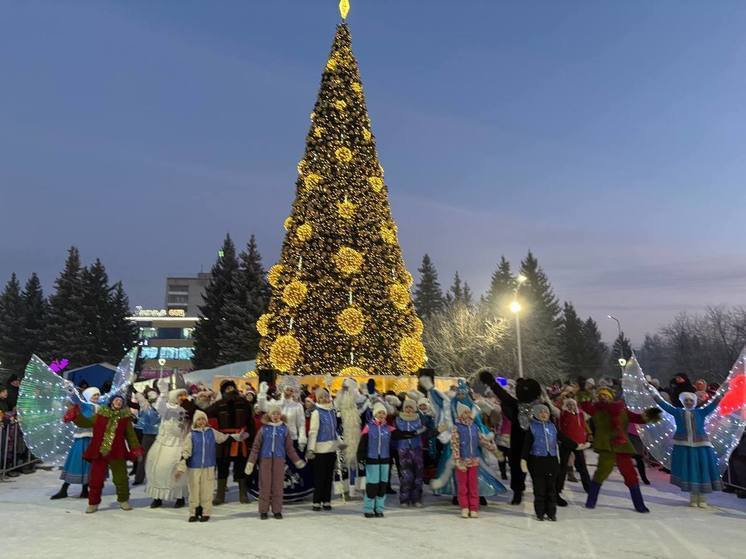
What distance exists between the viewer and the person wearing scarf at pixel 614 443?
328 inches

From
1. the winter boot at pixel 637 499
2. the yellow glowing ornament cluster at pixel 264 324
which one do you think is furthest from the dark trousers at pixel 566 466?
the yellow glowing ornament cluster at pixel 264 324

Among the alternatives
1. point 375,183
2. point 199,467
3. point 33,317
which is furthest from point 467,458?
point 33,317

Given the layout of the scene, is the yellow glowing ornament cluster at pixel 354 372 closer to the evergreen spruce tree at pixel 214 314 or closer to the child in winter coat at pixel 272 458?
the child in winter coat at pixel 272 458

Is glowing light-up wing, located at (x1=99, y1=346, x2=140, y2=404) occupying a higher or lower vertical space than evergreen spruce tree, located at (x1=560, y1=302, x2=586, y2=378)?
lower

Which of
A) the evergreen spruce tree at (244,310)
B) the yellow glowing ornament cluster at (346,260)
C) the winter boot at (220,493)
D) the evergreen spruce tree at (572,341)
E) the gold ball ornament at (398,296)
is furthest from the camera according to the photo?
the evergreen spruce tree at (572,341)

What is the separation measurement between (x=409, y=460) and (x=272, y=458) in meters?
2.25

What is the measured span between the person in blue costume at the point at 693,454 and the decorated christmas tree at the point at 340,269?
40.0 ft

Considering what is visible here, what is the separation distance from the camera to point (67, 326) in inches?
1885

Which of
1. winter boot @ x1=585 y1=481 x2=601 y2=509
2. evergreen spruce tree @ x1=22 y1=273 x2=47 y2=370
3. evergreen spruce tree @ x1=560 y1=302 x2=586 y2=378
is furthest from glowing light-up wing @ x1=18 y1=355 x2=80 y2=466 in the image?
evergreen spruce tree @ x1=560 y1=302 x2=586 y2=378

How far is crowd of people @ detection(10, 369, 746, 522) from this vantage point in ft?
26.1

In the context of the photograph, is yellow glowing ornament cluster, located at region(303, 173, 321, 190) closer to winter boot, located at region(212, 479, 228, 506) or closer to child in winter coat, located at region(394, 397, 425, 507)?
child in winter coat, located at region(394, 397, 425, 507)

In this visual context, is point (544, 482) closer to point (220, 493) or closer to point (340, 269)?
point (220, 493)

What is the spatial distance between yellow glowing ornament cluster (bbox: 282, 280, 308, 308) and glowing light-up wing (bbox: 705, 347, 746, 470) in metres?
14.1

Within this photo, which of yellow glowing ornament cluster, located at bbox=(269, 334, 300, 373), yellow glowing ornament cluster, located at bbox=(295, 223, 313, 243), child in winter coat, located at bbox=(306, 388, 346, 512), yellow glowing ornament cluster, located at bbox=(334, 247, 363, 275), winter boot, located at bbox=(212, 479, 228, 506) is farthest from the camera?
yellow glowing ornament cluster, located at bbox=(295, 223, 313, 243)
